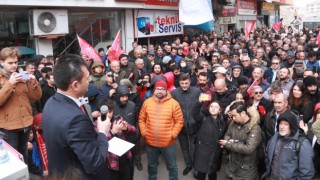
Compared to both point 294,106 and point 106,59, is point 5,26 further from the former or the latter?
point 294,106

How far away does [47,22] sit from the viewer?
29.2 ft

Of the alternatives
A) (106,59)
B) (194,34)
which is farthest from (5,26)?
(194,34)

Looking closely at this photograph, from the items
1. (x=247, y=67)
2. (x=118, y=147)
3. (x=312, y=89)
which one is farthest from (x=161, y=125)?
(x=247, y=67)

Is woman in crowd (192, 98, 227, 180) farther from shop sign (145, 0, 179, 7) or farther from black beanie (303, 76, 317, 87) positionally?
shop sign (145, 0, 179, 7)

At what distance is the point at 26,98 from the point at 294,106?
400cm

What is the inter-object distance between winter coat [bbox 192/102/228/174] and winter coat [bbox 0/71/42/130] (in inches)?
83.4

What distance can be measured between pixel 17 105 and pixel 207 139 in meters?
2.43

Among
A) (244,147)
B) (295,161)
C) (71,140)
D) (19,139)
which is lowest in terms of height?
(295,161)

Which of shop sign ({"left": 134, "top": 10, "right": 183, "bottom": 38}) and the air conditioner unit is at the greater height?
shop sign ({"left": 134, "top": 10, "right": 183, "bottom": 38})

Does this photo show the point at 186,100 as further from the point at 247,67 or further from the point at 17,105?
the point at 247,67

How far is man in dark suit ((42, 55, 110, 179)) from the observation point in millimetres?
2186

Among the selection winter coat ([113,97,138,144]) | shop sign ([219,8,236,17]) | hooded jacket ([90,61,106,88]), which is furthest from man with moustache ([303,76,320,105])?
shop sign ([219,8,236,17])

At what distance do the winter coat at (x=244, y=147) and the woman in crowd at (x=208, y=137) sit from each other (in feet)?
0.61

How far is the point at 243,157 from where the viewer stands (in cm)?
419
